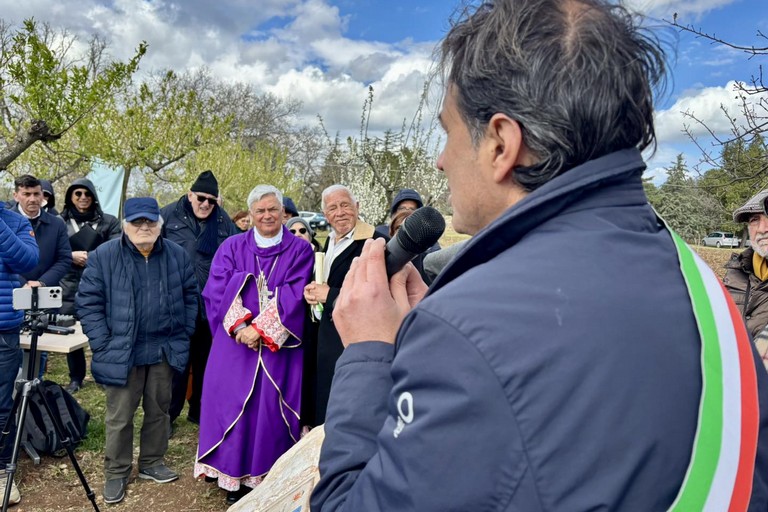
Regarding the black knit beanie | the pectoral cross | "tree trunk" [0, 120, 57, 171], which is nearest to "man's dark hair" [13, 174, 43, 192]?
the black knit beanie

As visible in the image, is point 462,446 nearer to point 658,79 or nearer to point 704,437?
point 704,437

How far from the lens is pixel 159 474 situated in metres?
4.41

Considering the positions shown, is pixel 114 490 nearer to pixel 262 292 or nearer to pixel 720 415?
pixel 262 292

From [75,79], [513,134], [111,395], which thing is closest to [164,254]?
[111,395]

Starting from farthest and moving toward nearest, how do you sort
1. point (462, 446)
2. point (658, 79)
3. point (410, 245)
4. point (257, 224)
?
1. point (257, 224)
2. point (410, 245)
3. point (658, 79)
4. point (462, 446)

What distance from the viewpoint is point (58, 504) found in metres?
4.05

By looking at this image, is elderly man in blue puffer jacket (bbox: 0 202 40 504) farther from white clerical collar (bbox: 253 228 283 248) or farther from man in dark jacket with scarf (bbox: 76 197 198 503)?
white clerical collar (bbox: 253 228 283 248)

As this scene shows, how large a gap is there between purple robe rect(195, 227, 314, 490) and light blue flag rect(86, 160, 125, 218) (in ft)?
32.6

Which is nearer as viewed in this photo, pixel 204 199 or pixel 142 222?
pixel 142 222

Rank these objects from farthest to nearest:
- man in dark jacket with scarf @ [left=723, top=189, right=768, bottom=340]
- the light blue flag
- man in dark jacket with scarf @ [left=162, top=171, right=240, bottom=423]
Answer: the light blue flag < man in dark jacket with scarf @ [left=162, top=171, right=240, bottom=423] < man in dark jacket with scarf @ [left=723, top=189, right=768, bottom=340]

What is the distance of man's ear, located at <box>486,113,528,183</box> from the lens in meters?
0.92

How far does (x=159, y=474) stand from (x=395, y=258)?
4.03m

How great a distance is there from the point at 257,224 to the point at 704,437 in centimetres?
390

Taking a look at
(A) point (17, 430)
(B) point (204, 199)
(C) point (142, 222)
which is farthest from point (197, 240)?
(A) point (17, 430)
